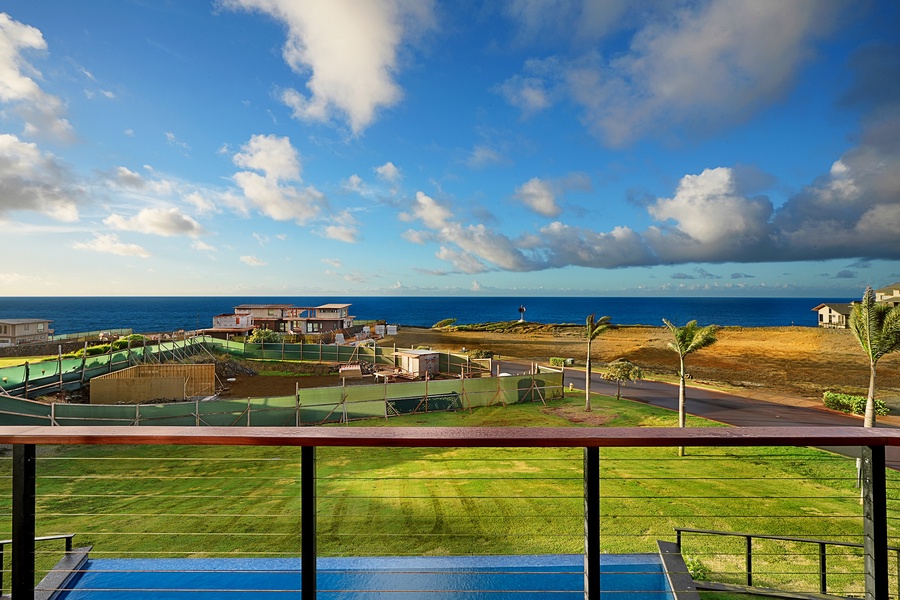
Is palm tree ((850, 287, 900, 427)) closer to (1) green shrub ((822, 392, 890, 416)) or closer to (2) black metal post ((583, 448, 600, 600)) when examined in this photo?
(1) green shrub ((822, 392, 890, 416))

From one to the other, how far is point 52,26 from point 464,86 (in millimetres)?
23846

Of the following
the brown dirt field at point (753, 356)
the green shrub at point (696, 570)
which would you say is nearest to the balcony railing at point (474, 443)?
the green shrub at point (696, 570)

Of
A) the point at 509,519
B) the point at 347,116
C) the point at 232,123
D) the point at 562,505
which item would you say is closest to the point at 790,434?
the point at 509,519

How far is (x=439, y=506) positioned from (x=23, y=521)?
6.95 meters

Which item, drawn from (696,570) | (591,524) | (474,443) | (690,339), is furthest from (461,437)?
(690,339)

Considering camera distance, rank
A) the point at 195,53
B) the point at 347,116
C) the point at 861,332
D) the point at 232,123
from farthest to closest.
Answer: the point at 347,116 < the point at 232,123 < the point at 195,53 < the point at 861,332

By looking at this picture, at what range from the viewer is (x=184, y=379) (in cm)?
1574

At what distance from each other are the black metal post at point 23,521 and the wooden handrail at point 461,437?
0.08 meters

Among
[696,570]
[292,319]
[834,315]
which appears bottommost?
[696,570]

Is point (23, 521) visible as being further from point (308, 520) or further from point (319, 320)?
point (319, 320)

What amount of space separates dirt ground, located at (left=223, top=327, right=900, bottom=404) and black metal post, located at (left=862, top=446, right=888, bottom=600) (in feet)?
46.4

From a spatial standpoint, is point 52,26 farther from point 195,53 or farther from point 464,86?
point 464,86

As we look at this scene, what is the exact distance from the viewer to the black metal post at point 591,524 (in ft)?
4.46

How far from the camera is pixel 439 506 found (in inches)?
296
